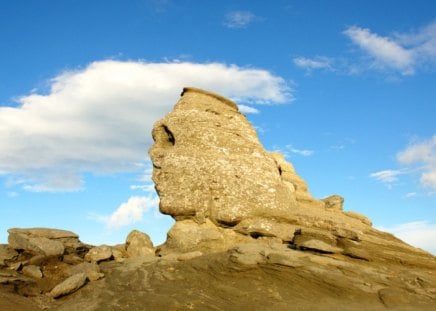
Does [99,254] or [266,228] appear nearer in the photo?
[266,228]

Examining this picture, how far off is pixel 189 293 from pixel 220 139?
10809 mm

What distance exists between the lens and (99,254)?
83.0 ft

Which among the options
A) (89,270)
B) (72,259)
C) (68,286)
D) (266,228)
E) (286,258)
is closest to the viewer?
(286,258)

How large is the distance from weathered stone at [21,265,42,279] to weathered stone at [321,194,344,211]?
18550 millimetres

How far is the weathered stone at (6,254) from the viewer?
23.7 metres

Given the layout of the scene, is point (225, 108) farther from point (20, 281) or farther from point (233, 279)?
point (20, 281)

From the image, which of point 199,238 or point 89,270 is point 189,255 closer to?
point 199,238

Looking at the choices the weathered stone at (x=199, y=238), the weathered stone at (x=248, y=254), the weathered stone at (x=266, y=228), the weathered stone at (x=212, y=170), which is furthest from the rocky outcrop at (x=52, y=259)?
the weathered stone at (x=248, y=254)

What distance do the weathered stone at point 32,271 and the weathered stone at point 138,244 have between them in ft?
18.6

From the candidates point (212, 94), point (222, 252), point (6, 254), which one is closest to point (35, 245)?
point (6, 254)

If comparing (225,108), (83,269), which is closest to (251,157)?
(225,108)

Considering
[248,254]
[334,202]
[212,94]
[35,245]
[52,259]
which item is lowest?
[52,259]

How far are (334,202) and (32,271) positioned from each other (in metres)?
19.7

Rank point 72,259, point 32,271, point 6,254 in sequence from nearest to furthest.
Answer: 1. point 32,271
2. point 6,254
3. point 72,259
